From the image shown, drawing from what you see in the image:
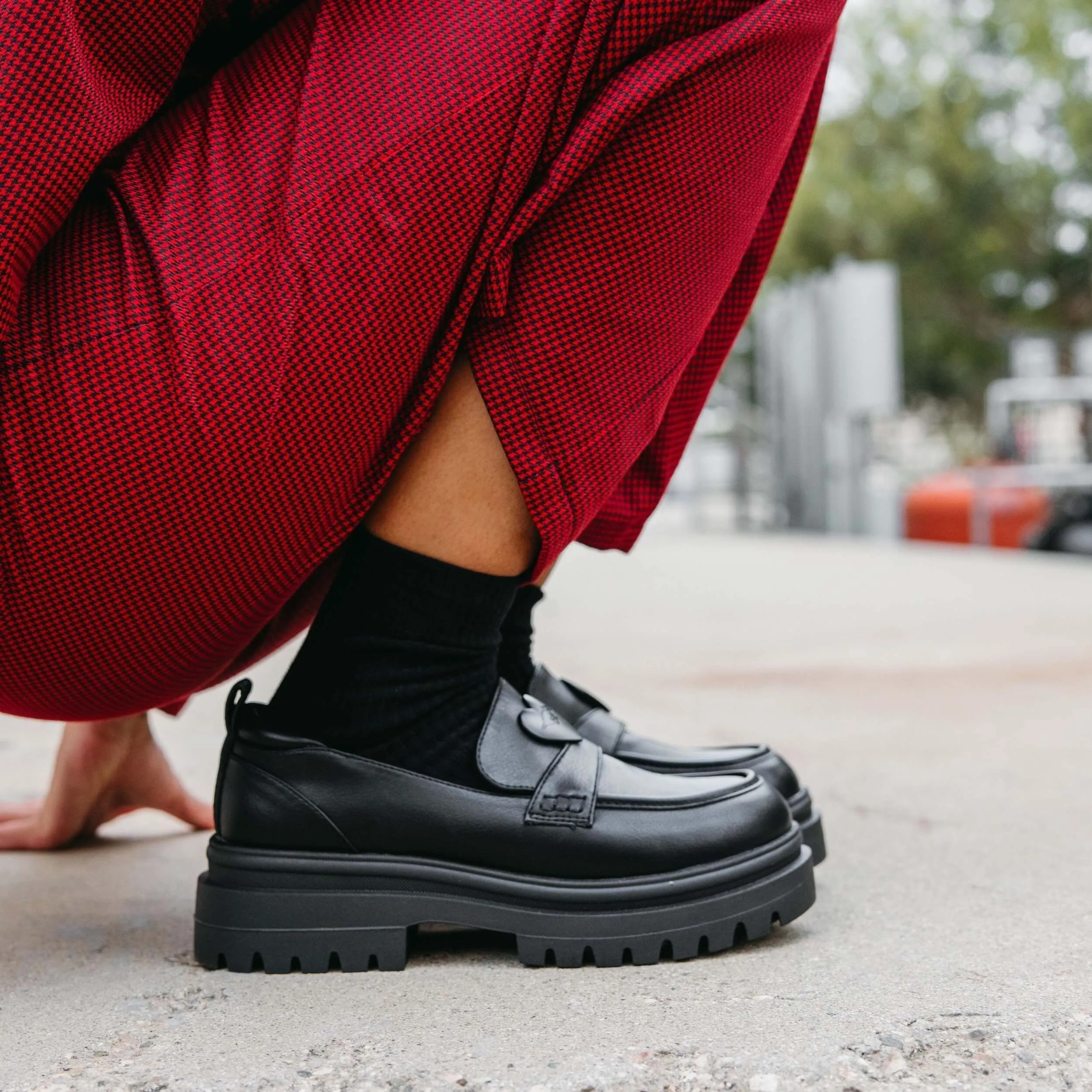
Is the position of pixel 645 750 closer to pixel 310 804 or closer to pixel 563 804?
pixel 563 804

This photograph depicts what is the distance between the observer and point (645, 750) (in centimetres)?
110

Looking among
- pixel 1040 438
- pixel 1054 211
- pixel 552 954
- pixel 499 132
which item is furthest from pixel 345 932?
pixel 1054 211

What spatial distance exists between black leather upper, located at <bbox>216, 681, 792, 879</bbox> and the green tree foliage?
14163 mm

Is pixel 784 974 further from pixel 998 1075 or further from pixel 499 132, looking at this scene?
pixel 499 132

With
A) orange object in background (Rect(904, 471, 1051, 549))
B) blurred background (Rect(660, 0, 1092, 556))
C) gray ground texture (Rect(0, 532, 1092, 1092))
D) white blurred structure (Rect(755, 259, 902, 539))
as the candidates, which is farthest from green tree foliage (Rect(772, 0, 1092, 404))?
gray ground texture (Rect(0, 532, 1092, 1092))

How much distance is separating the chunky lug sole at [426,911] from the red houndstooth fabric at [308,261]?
7.2 inches

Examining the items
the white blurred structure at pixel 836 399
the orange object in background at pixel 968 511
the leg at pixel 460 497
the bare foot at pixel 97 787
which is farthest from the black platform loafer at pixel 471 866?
the white blurred structure at pixel 836 399

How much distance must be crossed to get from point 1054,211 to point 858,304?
725 cm

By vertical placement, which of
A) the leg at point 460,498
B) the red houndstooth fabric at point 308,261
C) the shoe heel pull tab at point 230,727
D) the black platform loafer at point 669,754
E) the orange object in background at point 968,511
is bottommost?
the orange object in background at point 968,511

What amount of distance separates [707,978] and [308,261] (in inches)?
20.6

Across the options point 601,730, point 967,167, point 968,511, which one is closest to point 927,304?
point 967,167

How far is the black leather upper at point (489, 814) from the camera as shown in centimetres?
87

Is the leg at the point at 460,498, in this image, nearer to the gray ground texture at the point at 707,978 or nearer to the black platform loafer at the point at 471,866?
the black platform loafer at the point at 471,866

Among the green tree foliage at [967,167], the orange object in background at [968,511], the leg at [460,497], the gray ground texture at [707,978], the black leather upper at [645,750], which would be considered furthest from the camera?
the green tree foliage at [967,167]
